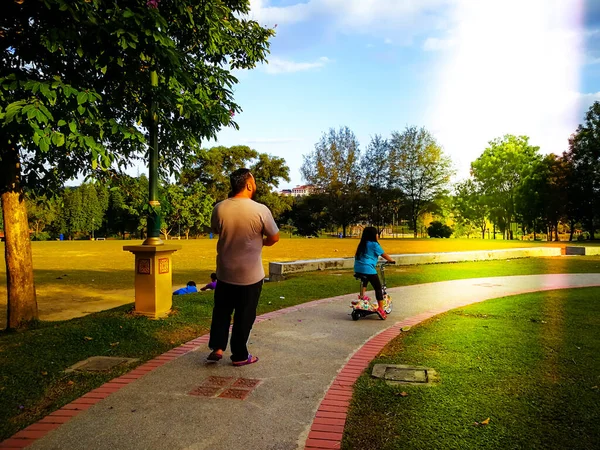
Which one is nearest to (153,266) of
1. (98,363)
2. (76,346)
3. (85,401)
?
(76,346)

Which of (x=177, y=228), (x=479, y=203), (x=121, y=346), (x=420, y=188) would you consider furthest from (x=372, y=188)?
(x=121, y=346)

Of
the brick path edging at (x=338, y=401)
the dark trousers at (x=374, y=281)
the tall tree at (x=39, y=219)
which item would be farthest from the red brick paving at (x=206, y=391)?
the tall tree at (x=39, y=219)

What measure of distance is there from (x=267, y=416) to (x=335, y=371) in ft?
4.14

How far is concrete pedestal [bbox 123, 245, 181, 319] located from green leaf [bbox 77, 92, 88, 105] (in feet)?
8.93

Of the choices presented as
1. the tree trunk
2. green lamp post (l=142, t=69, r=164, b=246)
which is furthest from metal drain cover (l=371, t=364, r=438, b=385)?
the tree trunk

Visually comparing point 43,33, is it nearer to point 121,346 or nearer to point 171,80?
point 171,80

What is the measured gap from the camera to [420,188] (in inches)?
2185

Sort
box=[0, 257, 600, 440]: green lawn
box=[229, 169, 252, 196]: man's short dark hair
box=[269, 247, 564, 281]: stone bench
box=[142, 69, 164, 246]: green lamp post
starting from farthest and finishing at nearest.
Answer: box=[269, 247, 564, 281]: stone bench < box=[142, 69, 164, 246]: green lamp post < box=[229, 169, 252, 196]: man's short dark hair < box=[0, 257, 600, 440]: green lawn

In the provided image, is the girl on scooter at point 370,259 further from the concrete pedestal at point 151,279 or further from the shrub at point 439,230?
the shrub at point 439,230

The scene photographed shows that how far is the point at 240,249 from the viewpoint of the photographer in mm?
4402

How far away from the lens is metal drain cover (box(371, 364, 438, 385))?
13.8ft

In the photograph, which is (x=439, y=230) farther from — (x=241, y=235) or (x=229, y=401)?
(x=229, y=401)

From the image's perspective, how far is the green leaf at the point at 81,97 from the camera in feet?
15.4

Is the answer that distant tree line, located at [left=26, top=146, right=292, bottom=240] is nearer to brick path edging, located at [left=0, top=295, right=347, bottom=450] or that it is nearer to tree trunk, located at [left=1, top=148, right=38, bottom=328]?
tree trunk, located at [left=1, top=148, right=38, bottom=328]
